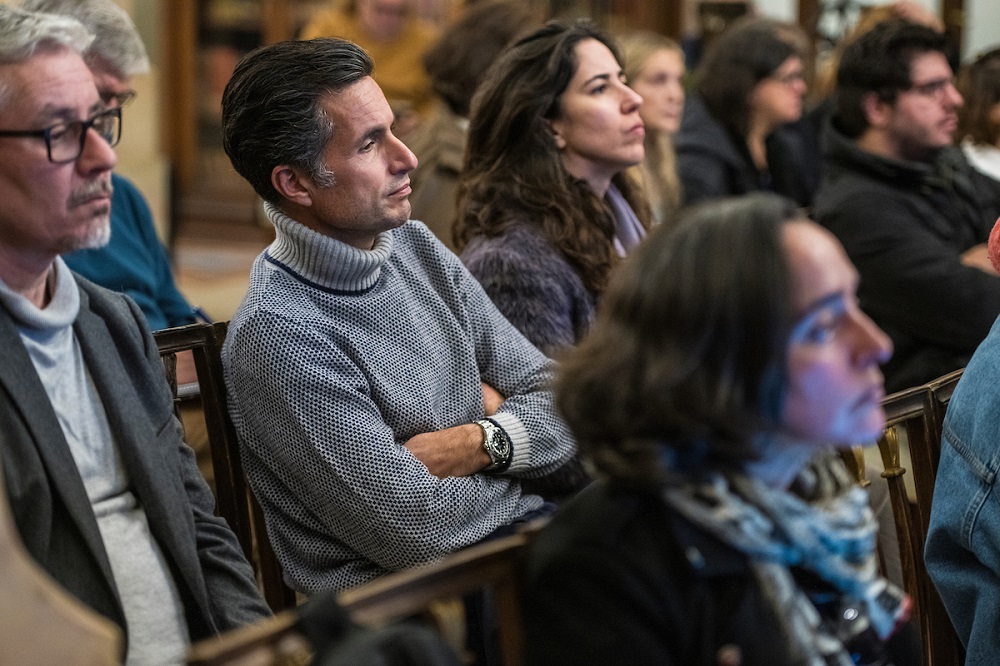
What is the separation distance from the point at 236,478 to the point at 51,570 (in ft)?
1.97

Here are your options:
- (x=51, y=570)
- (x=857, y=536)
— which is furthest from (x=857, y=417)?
(x=51, y=570)

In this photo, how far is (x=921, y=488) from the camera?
1874mm

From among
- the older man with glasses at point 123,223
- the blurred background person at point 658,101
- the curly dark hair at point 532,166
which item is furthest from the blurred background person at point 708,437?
the blurred background person at point 658,101

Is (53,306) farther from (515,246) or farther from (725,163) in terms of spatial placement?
(725,163)

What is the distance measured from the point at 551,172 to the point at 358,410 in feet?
2.80

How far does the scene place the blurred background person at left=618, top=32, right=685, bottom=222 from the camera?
12.5ft

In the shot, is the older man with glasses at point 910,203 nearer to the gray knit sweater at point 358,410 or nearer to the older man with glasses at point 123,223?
the gray knit sweater at point 358,410

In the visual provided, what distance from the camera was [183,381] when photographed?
7.24 ft

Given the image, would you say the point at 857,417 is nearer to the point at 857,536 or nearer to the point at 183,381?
the point at 857,536

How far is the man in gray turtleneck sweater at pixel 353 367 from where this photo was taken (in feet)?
5.70

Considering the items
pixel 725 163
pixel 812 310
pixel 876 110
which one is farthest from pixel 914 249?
pixel 812 310

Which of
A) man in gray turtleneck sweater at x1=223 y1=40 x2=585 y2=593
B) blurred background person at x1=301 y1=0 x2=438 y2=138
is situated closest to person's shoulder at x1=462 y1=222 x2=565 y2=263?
man in gray turtleneck sweater at x1=223 y1=40 x2=585 y2=593

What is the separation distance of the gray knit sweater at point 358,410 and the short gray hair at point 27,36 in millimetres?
487

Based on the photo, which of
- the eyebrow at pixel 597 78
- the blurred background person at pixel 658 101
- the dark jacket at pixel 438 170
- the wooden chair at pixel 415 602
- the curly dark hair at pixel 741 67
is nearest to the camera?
the wooden chair at pixel 415 602
